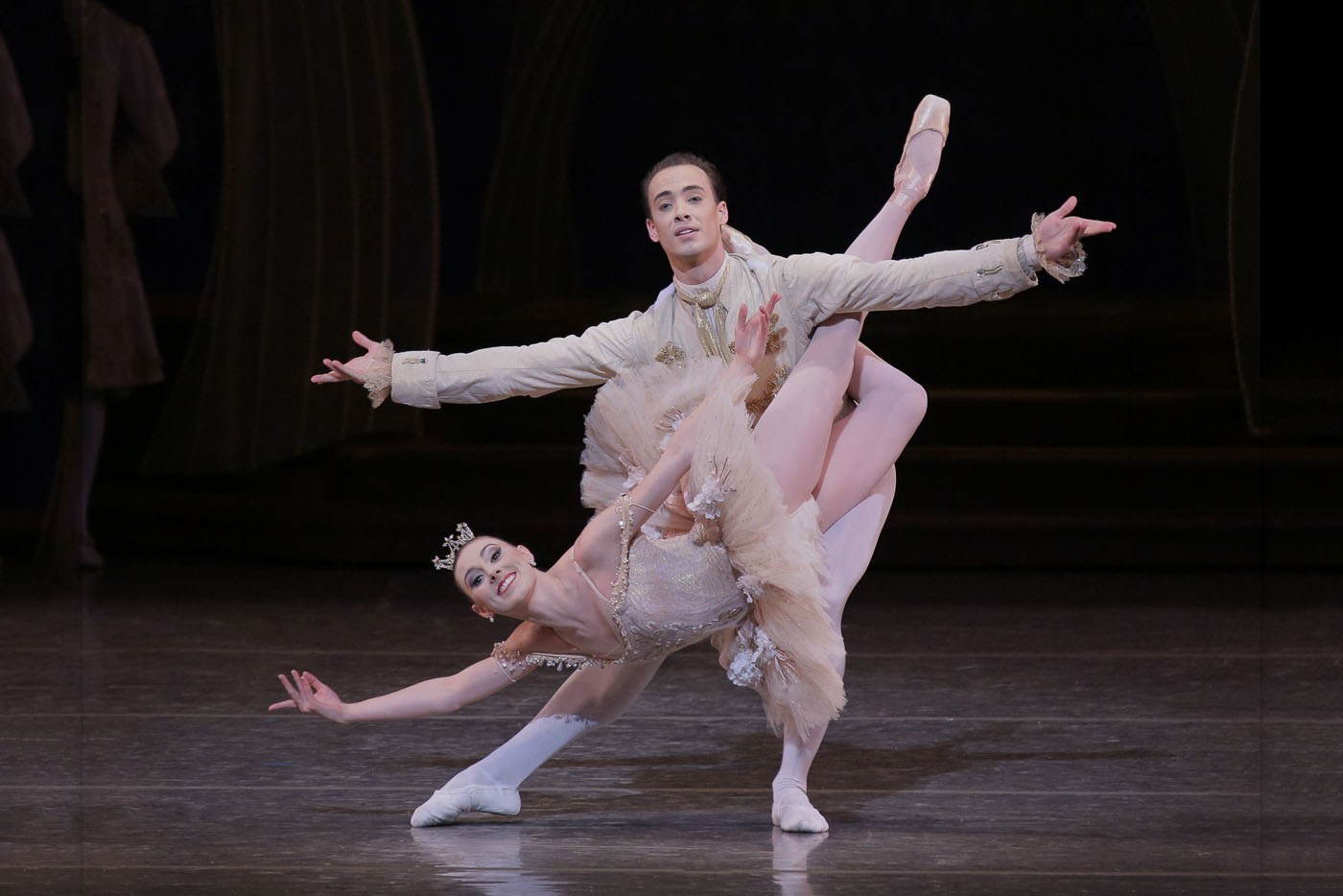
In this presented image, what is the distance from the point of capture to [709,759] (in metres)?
3.09

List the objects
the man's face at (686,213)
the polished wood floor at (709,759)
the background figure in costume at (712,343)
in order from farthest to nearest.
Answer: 1. the man's face at (686,213)
2. the background figure in costume at (712,343)
3. the polished wood floor at (709,759)

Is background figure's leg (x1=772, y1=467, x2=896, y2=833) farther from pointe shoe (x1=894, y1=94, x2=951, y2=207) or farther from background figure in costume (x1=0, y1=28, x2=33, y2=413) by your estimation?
background figure in costume (x1=0, y1=28, x2=33, y2=413)

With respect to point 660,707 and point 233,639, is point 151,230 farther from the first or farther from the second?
point 660,707

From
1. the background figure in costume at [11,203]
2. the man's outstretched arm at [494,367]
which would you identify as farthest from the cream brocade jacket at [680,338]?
the background figure in costume at [11,203]

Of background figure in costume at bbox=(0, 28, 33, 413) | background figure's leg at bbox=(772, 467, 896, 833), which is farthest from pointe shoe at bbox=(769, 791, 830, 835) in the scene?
background figure in costume at bbox=(0, 28, 33, 413)

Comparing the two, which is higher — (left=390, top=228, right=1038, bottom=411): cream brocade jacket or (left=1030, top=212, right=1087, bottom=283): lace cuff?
(left=1030, top=212, right=1087, bottom=283): lace cuff

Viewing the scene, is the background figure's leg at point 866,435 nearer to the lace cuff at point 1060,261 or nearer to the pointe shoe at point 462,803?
the lace cuff at point 1060,261

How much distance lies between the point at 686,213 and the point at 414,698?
33.7 inches

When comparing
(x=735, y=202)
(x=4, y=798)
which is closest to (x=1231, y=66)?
(x=735, y=202)

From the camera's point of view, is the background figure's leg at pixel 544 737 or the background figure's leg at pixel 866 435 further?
the background figure's leg at pixel 866 435

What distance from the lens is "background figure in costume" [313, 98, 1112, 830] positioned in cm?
261

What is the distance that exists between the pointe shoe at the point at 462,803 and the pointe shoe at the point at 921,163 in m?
1.15

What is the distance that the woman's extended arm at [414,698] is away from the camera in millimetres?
2551

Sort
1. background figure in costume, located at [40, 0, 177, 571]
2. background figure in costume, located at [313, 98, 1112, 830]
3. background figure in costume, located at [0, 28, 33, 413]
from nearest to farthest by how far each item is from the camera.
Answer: background figure in costume, located at [313, 98, 1112, 830], background figure in costume, located at [40, 0, 177, 571], background figure in costume, located at [0, 28, 33, 413]
